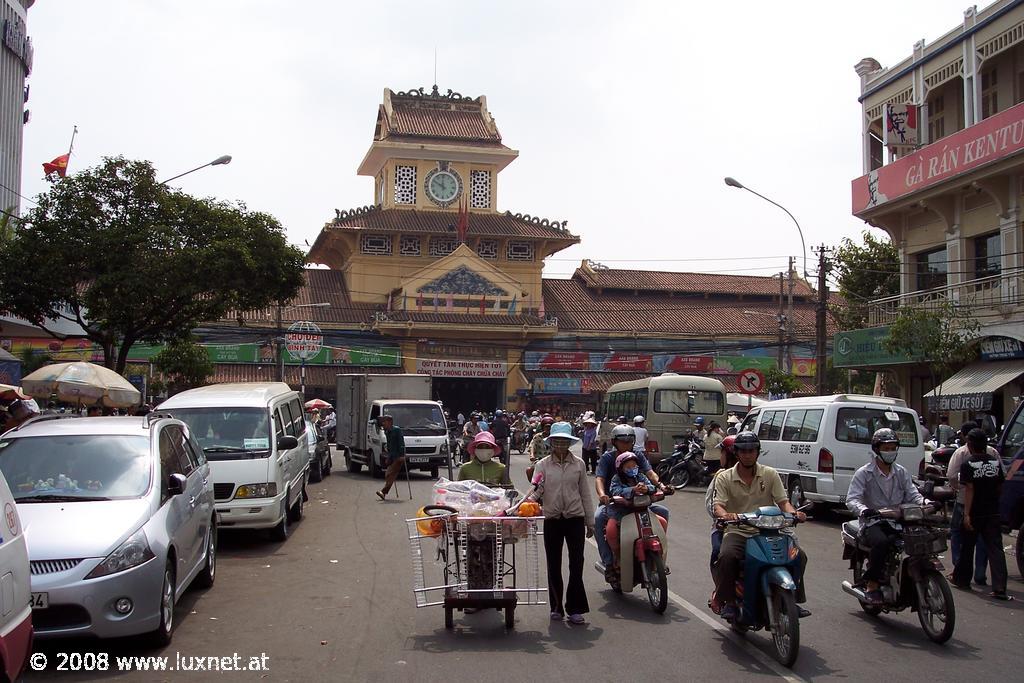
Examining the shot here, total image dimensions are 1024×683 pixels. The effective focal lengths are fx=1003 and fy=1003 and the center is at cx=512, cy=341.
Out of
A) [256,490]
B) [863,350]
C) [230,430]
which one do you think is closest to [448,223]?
[863,350]

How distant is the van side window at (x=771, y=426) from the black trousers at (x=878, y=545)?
8.89m

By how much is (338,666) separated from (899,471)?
15.8 feet

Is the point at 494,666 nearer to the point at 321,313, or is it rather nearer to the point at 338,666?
the point at 338,666

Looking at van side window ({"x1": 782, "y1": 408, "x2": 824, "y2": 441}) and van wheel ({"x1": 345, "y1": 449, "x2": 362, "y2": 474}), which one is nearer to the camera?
van side window ({"x1": 782, "y1": 408, "x2": 824, "y2": 441})

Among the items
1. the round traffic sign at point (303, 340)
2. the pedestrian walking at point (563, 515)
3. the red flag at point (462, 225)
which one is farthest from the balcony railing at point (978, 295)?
the red flag at point (462, 225)

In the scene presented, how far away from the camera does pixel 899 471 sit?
27.5 feet

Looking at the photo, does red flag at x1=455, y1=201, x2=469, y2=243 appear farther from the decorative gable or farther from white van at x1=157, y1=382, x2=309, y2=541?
white van at x1=157, y1=382, x2=309, y2=541

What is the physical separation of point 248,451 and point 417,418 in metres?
12.1

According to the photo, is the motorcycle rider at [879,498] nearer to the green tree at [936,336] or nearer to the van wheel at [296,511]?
the van wheel at [296,511]

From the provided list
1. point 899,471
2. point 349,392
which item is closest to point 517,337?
point 349,392

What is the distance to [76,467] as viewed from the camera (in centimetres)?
821

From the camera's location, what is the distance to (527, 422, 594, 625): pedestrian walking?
8.22m

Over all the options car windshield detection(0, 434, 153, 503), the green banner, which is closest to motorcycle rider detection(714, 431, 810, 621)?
car windshield detection(0, 434, 153, 503)

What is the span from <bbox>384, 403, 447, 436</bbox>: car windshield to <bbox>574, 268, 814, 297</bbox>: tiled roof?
30.3m
